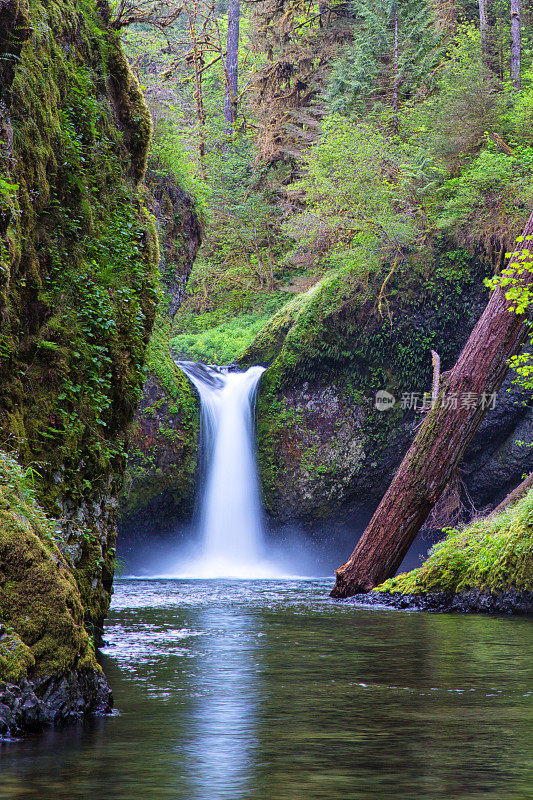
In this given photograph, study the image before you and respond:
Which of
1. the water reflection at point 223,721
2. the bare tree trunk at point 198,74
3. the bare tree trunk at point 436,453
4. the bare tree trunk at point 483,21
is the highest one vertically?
the bare tree trunk at point 198,74

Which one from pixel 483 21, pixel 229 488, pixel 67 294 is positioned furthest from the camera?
pixel 483 21

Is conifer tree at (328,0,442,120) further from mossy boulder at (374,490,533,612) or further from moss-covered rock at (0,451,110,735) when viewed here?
moss-covered rock at (0,451,110,735)

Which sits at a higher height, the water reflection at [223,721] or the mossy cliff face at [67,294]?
the mossy cliff face at [67,294]

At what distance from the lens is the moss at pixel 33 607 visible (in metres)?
3.33

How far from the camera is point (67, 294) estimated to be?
5.64 metres

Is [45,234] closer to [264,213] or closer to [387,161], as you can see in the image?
[387,161]

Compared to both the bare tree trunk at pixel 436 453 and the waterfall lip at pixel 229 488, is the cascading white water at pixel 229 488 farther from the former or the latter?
→ the bare tree trunk at pixel 436 453

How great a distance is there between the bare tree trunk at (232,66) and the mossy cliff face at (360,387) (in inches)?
667

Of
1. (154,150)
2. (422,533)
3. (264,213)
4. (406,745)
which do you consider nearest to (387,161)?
(154,150)

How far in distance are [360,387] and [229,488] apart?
3.71 m

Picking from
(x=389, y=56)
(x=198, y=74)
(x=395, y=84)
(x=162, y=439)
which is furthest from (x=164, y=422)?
(x=198, y=74)

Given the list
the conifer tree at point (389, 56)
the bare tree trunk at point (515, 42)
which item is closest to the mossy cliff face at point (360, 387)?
the bare tree trunk at point (515, 42)

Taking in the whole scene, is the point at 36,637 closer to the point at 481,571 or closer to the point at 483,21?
the point at 481,571

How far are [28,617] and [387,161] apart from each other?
15.5 meters
